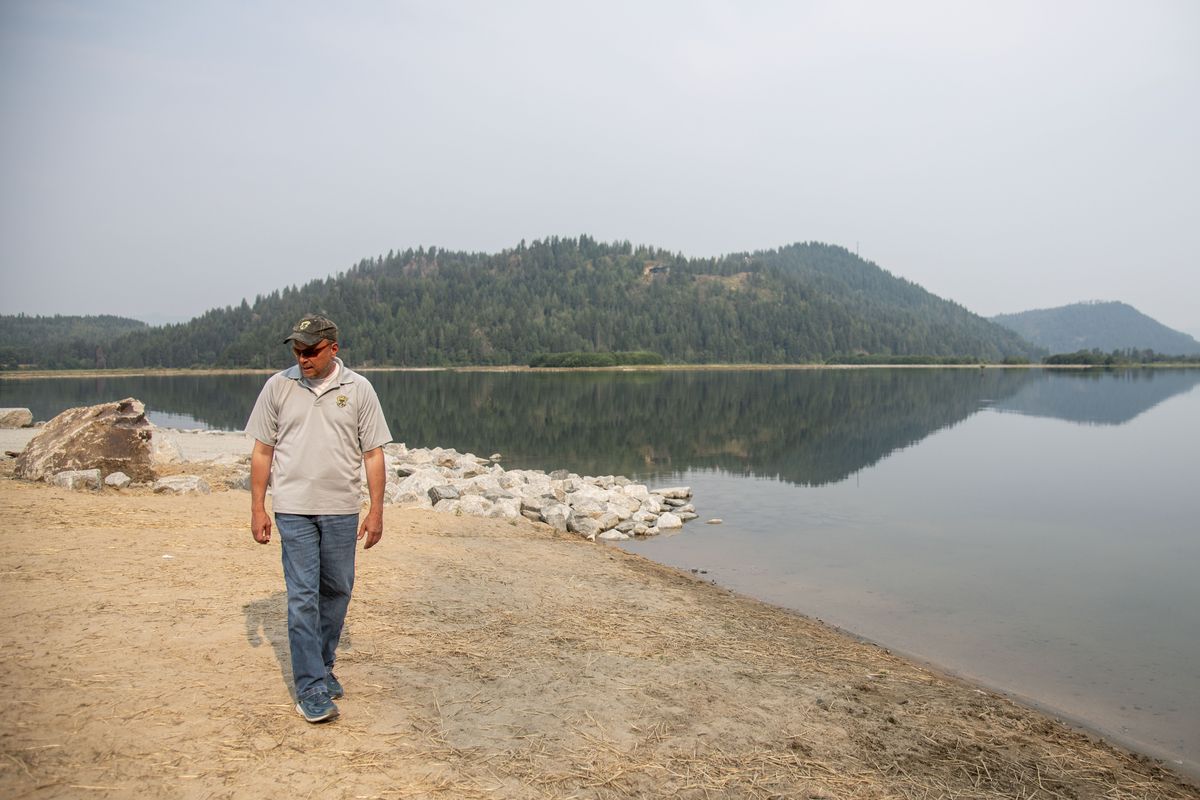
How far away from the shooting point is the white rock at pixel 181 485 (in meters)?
12.6

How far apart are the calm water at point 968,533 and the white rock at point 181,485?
7.84 meters

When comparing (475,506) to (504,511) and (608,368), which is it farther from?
(608,368)

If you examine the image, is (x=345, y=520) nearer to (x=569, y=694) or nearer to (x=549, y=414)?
(x=569, y=694)

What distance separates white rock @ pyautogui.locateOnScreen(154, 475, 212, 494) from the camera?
496 inches

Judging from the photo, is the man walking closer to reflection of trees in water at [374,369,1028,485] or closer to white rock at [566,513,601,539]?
white rock at [566,513,601,539]

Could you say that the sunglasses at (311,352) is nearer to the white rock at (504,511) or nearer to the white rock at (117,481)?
the white rock at (504,511)

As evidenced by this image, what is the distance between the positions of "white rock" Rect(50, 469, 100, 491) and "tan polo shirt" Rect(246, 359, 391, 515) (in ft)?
31.1

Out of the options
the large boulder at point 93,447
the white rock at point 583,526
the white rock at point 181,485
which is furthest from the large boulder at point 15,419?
the white rock at point 583,526

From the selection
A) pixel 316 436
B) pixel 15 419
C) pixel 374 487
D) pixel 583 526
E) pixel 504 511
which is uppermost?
pixel 316 436

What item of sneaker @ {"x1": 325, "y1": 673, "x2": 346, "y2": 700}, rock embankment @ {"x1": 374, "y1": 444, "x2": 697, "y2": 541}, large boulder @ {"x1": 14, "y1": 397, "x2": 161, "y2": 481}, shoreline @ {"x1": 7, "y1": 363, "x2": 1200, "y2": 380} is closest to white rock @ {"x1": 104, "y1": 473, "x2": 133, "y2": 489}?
large boulder @ {"x1": 14, "y1": 397, "x2": 161, "y2": 481}

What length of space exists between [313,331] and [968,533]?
45.1 ft

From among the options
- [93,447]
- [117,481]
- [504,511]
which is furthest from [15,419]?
[504,511]

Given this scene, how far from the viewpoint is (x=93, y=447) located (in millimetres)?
12961

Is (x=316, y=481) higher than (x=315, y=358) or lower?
lower
